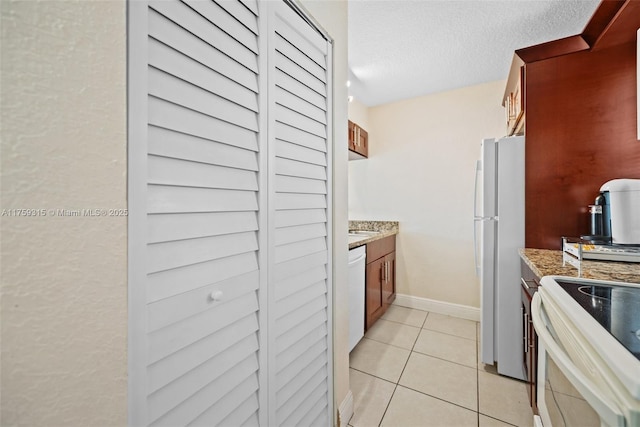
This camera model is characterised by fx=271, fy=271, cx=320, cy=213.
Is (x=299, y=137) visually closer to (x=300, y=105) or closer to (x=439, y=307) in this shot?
(x=300, y=105)

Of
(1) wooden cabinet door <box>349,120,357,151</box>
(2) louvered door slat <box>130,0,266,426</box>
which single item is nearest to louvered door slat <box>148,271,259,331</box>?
(2) louvered door slat <box>130,0,266,426</box>

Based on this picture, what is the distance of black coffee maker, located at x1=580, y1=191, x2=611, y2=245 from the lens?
1.49 meters

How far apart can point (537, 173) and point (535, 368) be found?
3.99 feet

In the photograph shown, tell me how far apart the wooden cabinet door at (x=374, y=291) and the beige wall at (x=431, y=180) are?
0.64 metres

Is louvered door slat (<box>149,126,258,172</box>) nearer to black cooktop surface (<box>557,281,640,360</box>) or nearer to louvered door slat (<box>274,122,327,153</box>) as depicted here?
louvered door slat (<box>274,122,327,153</box>)

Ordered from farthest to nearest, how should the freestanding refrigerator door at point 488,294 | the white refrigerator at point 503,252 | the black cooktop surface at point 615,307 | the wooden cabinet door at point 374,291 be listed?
the wooden cabinet door at point 374,291 → the freestanding refrigerator door at point 488,294 → the white refrigerator at point 503,252 → the black cooktop surface at point 615,307

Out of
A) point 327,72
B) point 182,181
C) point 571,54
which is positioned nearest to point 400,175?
point 571,54

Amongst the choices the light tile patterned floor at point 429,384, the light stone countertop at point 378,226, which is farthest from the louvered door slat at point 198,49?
the light stone countertop at point 378,226

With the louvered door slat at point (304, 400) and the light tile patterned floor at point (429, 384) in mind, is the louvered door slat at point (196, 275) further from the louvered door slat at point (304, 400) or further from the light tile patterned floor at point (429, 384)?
the light tile patterned floor at point (429, 384)

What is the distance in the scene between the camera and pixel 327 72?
1297 millimetres

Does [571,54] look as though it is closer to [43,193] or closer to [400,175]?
[400,175]

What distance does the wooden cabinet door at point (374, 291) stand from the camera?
7.97ft

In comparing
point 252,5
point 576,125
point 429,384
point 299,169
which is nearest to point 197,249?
point 299,169

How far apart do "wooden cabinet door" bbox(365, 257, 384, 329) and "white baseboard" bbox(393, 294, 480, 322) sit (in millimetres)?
580
